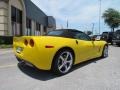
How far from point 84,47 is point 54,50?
1.73 m

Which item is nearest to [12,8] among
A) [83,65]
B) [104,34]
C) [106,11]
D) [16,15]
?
[16,15]

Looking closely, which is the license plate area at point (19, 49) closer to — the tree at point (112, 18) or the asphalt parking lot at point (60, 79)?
the asphalt parking lot at point (60, 79)

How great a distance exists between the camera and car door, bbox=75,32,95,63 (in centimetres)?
726

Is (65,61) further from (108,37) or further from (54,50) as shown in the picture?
(108,37)

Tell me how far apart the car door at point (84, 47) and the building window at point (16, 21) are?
54.4 ft

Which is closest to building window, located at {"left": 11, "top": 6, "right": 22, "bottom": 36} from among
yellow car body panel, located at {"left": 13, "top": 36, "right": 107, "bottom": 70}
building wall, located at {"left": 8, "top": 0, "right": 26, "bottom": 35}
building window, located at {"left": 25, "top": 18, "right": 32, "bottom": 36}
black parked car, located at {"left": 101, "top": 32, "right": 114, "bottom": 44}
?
building wall, located at {"left": 8, "top": 0, "right": 26, "bottom": 35}

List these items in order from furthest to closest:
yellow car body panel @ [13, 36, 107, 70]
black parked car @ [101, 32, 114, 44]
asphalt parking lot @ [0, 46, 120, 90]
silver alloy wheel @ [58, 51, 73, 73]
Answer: black parked car @ [101, 32, 114, 44] → silver alloy wheel @ [58, 51, 73, 73] → yellow car body panel @ [13, 36, 107, 70] → asphalt parking lot @ [0, 46, 120, 90]

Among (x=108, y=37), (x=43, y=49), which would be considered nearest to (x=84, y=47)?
(x=43, y=49)

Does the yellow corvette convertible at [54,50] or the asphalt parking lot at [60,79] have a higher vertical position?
the yellow corvette convertible at [54,50]

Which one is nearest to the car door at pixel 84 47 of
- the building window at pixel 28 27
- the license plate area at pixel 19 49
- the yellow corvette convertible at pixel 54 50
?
the yellow corvette convertible at pixel 54 50

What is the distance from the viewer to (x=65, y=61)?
6625mm

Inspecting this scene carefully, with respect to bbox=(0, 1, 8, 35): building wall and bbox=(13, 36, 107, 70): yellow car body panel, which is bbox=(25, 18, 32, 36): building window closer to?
bbox=(0, 1, 8, 35): building wall

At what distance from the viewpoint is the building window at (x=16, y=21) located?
2368cm

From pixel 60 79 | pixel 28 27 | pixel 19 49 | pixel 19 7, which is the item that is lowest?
pixel 60 79
